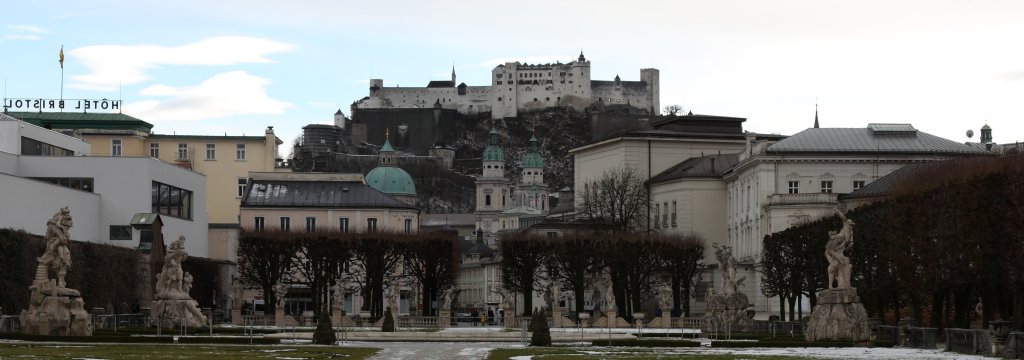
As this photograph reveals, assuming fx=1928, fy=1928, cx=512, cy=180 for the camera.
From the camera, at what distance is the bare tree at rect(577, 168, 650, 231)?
131m

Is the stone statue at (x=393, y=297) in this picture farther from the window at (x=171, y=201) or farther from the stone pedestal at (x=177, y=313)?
the stone pedestal at (x=177, y=313)

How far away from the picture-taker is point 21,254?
69562 millimetres

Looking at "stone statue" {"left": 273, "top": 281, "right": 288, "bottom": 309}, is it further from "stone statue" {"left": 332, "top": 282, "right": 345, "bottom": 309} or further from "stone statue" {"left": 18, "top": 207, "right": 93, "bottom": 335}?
"stone statue" {"left": 18, "top": 207, "right": 93, "bottom": 335}

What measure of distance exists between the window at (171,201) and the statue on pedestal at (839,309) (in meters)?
51.8

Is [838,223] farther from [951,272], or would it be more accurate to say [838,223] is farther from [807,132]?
[807,132]

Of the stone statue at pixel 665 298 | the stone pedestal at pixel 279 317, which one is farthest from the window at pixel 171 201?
the stone statue at pixel 665 298

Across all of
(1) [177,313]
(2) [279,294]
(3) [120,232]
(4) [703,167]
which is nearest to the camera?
(1) [177,313]

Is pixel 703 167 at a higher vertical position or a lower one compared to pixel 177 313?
higher

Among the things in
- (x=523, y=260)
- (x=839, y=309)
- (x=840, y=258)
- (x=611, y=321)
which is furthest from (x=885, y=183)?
(x=839, y=309)

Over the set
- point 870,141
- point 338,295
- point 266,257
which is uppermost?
point 870,141

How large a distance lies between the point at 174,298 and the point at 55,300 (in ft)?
57.3

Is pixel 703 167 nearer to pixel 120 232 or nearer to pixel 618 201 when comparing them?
pixel 618 201

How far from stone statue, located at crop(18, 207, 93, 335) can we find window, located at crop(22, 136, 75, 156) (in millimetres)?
46137

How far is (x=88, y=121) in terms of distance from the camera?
137 m
